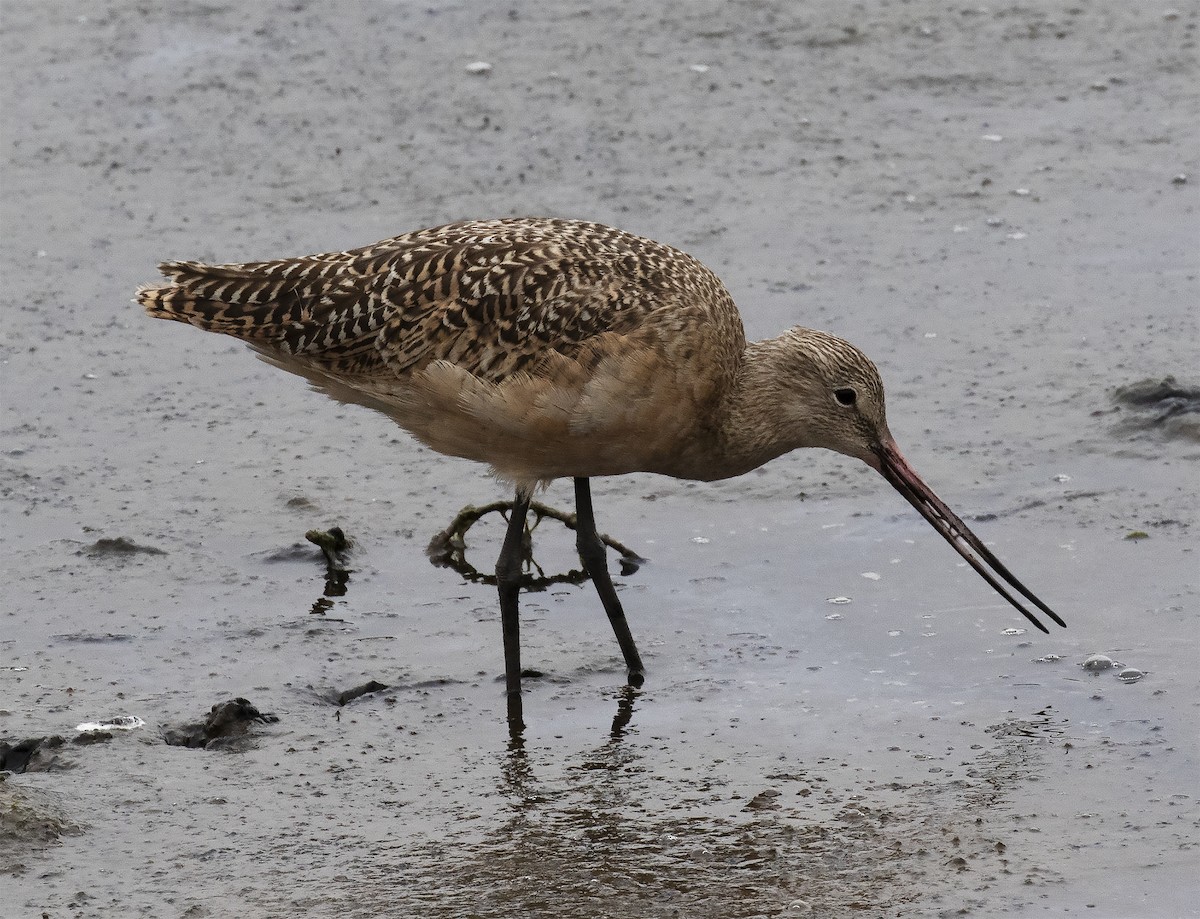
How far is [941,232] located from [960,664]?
3.61 meters

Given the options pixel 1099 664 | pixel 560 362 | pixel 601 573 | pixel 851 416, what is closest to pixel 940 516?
pixel 851 416

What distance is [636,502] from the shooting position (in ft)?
25.4

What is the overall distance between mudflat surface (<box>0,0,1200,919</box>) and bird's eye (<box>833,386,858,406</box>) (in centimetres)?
81

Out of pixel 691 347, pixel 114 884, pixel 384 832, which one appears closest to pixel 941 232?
pixel 691 347

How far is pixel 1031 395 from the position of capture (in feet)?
26.8

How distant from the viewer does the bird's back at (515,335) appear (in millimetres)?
6230

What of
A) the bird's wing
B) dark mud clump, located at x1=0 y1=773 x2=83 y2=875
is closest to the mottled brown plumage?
the bird's wing

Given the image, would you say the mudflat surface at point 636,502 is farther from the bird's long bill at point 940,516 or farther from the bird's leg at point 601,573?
the bird's long bill at point 940,516

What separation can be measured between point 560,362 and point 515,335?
0.19 metres

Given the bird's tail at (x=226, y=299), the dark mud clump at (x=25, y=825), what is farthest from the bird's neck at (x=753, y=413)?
the dark mud clump at (x=25, y=825)

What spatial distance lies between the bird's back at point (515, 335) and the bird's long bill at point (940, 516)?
64 centimetres

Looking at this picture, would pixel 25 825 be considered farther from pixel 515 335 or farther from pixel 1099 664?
pixel 1099 664

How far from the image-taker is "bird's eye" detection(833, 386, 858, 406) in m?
6.43

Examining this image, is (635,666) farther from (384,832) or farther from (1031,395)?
(1031,395)
